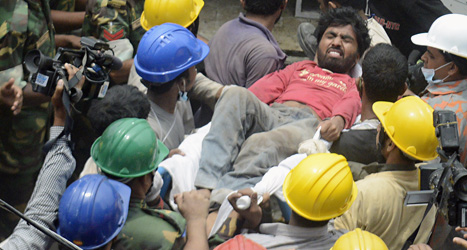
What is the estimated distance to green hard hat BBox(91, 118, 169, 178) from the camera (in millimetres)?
3146

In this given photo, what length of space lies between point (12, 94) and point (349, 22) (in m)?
2.60

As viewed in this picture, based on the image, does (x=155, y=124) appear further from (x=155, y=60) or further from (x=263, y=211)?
(x=263, y=211)

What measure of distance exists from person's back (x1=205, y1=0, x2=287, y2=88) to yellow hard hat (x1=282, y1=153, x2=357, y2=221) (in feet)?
5.81

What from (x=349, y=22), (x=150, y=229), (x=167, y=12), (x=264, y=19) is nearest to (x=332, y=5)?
(x=349, y=22)

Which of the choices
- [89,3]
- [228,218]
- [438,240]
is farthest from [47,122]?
[438,240]

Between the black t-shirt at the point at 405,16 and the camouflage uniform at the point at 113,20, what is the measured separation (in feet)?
6.96

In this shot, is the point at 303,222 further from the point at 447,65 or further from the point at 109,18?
the point at 109,18

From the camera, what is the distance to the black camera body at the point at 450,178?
262 centimetres

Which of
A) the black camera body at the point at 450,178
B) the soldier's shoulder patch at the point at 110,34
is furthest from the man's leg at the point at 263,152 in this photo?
the soldier's shoulder patch at the point at 110,34

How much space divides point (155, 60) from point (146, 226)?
125cm

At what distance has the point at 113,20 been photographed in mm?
4898

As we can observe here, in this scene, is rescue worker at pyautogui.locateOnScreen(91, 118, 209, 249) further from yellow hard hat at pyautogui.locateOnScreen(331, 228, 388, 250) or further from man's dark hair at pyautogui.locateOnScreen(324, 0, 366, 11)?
man's dark hair at pyautogui.locateOnScreen(324, 0, 366, 11)

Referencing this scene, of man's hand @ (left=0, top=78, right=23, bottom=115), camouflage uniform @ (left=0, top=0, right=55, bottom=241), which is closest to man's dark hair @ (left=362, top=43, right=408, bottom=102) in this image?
man's hand @ (left=0, top=78, right=23, bottom=115)

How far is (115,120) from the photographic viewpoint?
3475 millimetres
